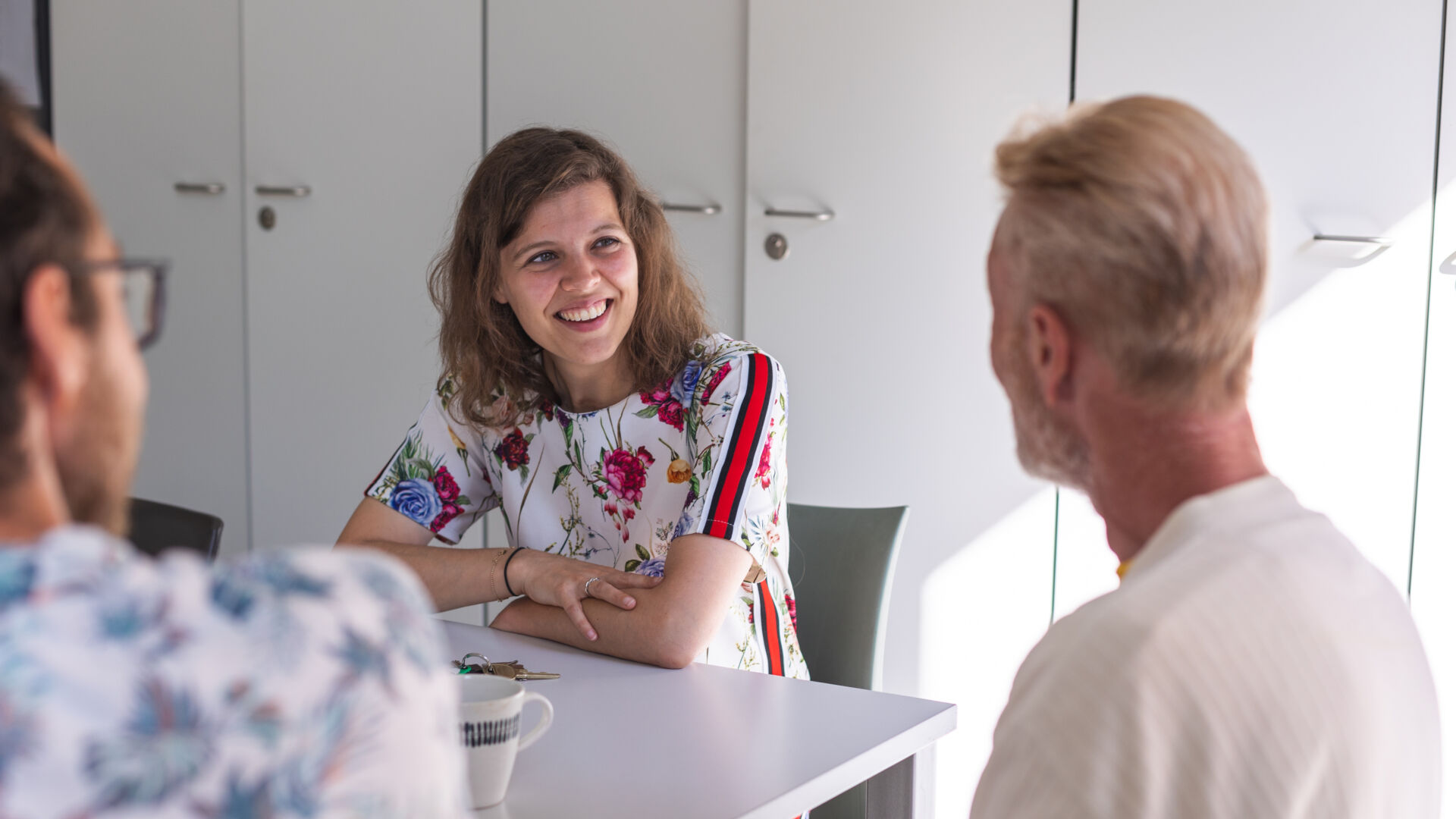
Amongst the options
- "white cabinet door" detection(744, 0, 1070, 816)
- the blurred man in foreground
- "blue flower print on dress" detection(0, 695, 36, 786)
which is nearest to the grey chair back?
"white cabinet door" detection(744, 0, 1070, 816)

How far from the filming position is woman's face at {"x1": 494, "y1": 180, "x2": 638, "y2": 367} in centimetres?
170

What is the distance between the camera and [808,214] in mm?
2678

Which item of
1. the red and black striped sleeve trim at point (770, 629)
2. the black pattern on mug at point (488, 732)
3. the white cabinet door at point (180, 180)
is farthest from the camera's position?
the white cabinet door at point (180, 180)

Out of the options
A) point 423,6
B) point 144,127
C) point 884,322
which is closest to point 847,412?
point 884,322

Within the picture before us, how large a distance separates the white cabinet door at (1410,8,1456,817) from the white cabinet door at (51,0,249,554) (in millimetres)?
2875

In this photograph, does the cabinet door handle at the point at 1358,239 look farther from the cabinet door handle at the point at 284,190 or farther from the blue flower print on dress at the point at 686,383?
the cabinet door handle at the point at 284,190

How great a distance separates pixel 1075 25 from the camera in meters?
2.44

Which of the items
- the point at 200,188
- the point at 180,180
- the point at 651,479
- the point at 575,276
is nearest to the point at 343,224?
the point at 200,188

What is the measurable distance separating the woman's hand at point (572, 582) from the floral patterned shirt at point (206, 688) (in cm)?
97

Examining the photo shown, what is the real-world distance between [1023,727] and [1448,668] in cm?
190

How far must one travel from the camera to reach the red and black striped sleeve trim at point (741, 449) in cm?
154

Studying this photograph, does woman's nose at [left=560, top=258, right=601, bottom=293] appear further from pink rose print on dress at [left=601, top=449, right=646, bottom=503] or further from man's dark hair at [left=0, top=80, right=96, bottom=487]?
man's dark hair at [left=0, top=80, right=96, bottom=487]

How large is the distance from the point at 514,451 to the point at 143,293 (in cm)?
129

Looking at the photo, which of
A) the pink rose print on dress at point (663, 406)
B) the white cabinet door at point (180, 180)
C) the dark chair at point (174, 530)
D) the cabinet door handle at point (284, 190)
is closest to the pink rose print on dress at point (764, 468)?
the pink rose print on dress at point (663, 406)
